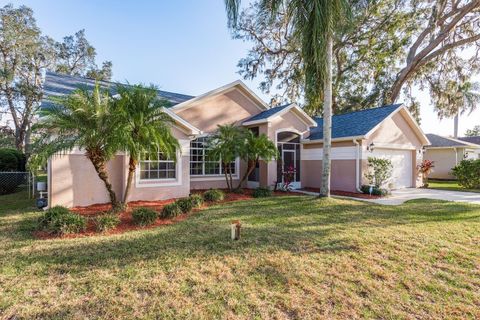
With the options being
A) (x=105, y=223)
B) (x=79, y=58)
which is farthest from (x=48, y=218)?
(x=79, y=58)

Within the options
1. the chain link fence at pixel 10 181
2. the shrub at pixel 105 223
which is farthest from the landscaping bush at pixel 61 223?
the chain link fence at pixel 10 181

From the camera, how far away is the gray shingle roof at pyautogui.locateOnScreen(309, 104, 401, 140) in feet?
48.5

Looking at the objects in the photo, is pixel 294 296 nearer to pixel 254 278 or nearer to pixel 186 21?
pixel 254 278

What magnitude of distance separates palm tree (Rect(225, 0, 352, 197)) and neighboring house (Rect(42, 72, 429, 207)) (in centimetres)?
432

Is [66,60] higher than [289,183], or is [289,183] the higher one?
[66,60]

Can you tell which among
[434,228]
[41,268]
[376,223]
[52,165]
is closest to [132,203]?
[52,165]

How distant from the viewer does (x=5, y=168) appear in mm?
15180

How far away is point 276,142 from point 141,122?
29.2 ft

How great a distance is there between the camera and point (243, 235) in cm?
670

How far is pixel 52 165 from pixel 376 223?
11330 millimetres

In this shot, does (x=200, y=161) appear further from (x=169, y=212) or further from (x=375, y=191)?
(x=375, y=191)

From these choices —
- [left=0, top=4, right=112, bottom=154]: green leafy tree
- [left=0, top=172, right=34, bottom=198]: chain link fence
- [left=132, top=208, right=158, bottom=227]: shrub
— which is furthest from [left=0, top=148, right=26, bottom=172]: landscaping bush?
[left=132, top=208, right=158, bottom=227]: shrub

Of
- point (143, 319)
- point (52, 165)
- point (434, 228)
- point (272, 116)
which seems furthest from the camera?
point (272, 116)

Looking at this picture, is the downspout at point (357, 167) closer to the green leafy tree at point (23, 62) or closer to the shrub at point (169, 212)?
the shrub at point (169, 212)
